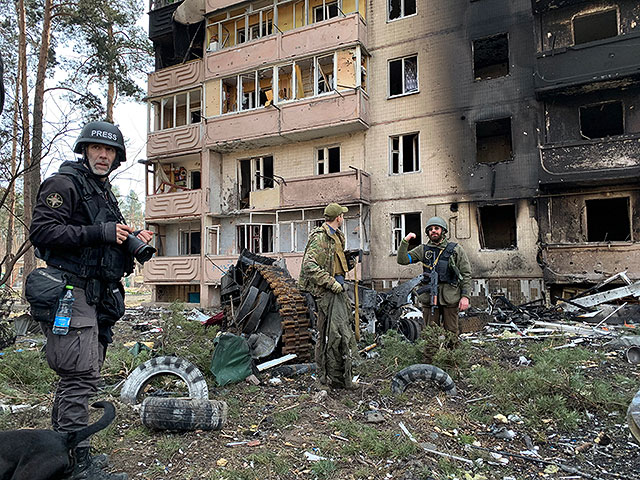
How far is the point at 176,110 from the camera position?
21.8 m

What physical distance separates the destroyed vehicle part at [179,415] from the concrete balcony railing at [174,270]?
15.2m

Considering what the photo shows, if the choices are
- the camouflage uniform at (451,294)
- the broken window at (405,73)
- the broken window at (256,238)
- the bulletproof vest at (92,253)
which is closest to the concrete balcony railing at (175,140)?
the broken window at (256,238)

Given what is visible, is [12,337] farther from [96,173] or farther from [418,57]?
[418,57]

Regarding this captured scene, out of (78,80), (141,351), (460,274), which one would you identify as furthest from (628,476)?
(78,80)

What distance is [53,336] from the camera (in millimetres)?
2771

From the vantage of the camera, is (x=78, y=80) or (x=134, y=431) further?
(x=78, y=80)

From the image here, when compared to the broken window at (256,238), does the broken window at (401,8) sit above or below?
above

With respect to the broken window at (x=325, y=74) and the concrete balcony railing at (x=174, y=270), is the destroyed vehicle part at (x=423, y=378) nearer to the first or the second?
the broken window at (x=325, y=74)

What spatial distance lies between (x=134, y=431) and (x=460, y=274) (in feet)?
14.1

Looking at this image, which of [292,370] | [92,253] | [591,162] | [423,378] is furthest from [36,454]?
[591,162]

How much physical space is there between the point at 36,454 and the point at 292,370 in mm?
4165

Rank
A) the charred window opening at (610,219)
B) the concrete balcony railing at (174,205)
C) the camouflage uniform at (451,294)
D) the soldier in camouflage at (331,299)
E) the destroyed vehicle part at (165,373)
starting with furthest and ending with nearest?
the concrete balcony railing at (174,205) < the charred window opening at (610,219) < the camouflage uniform at (451,294) < the soldier in camouflage at (331,299) < the destroyed vehicle part at (165,373)

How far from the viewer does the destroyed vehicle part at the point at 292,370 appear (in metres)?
6.14

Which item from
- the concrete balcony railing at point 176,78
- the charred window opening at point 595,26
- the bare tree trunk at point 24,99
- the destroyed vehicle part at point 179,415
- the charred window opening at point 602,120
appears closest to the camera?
the destroyed vehicle part at point 179,415
